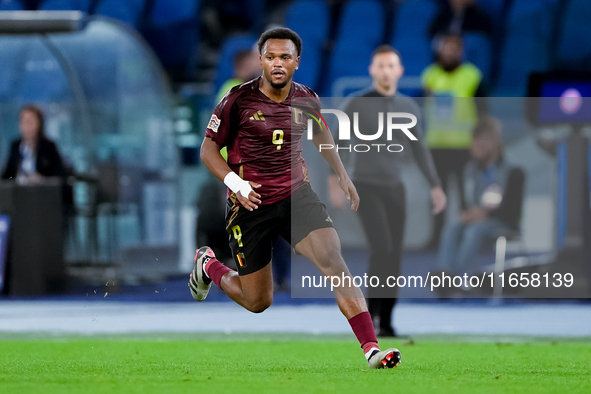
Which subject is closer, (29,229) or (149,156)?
(29,229)

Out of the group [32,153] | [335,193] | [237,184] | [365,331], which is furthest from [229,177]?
[32,153]

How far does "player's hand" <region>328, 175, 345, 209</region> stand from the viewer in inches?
281

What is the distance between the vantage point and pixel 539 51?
13.4 meters

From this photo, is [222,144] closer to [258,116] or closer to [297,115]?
[258,116]

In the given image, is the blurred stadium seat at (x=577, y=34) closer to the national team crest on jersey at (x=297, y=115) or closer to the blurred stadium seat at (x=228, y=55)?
the blurred stadium seat at (x=228, y=55)

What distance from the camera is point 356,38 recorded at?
46.7 feet

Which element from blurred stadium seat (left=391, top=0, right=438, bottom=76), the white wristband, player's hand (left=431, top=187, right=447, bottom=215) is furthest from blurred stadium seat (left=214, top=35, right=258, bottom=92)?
the white wristband

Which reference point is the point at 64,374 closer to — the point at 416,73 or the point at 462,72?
the point at 462,72

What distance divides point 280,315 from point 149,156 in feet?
13.0

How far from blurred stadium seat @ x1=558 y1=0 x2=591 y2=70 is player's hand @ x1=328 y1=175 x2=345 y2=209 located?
6918 millimetres

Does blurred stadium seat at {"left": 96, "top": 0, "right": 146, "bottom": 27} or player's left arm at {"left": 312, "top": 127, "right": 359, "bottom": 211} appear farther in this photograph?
blurred stadium seat at {"left": 96, "top": 0, "right": 146, "bottom": 27}

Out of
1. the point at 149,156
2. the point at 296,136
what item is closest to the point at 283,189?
the point at 296,136

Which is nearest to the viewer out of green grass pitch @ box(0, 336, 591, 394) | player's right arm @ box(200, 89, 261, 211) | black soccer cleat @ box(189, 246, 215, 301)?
green grass pitch @ box(0, 336, 591, 394)

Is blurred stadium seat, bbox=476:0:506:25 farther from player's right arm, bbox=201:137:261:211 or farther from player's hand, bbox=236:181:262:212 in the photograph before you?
player's hand, bbox=236:181:262:212
